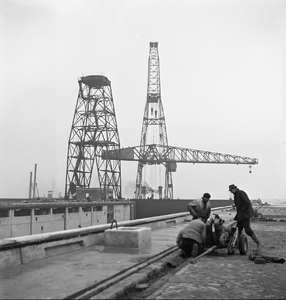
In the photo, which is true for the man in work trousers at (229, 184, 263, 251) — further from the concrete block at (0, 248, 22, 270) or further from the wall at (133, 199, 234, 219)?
the wall at (133, 199, 234, 219)

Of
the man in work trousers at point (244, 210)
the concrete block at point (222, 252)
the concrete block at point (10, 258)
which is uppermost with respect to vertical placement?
the man in work trousers at point (244, 210)

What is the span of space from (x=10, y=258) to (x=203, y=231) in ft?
13.5

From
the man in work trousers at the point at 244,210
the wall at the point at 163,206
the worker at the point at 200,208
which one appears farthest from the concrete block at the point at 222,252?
the wall at the point at 163,206

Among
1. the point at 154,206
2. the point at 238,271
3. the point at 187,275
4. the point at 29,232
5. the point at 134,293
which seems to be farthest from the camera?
the point at 154,206

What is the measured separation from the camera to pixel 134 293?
17.1 feet

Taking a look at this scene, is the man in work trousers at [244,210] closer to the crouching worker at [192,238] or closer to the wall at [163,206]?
the crouching worker at [192,238]

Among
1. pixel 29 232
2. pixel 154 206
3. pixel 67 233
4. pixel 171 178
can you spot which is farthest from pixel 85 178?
pixel 67 233

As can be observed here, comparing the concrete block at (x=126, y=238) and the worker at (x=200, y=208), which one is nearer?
the concrete block at (x=126, y=238)

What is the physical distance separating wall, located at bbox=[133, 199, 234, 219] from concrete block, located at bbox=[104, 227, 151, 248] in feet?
159

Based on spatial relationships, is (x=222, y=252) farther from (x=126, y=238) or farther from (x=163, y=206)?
(x=163, y=206)

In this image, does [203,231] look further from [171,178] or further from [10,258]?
[171,178]

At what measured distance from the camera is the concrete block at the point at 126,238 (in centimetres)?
873

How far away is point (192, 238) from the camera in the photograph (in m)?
8.00

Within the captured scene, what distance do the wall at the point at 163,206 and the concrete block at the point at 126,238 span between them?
48.4 m
